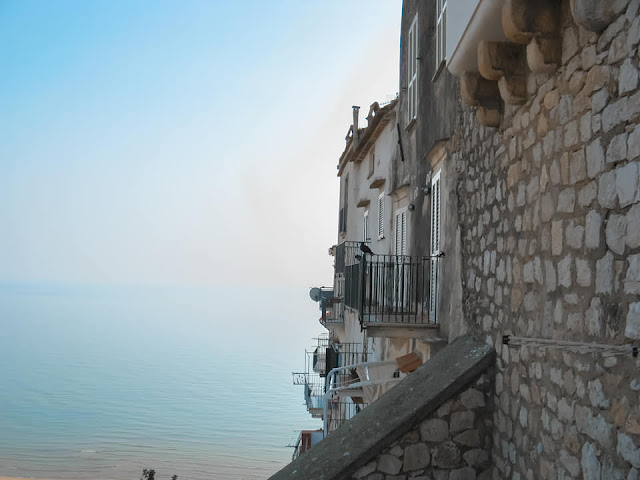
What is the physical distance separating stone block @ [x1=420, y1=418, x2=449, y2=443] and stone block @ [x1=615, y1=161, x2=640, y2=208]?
2.89 meters

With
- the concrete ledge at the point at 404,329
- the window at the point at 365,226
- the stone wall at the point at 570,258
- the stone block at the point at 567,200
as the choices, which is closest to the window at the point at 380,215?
the window at the point at 365,226

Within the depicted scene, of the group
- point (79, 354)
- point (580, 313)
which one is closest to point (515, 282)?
point (580, 313)

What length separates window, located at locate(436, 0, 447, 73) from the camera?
9.62m

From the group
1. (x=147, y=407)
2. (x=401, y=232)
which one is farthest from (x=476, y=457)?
(x=147, y=407)

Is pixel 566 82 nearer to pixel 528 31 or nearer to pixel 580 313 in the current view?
pixel 528 31

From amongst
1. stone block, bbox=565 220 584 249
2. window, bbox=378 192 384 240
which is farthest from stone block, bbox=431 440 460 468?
window, bbox=378 192 384 240

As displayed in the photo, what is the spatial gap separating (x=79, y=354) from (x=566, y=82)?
289ft

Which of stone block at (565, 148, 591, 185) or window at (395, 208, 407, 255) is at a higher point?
window at (395, 208, 407, 255)

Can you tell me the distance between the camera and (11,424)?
148ft

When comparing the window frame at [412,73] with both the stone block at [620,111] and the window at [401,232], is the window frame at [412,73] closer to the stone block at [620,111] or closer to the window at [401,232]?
the window at [401,232]

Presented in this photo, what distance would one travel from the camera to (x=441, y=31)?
9.83 metres

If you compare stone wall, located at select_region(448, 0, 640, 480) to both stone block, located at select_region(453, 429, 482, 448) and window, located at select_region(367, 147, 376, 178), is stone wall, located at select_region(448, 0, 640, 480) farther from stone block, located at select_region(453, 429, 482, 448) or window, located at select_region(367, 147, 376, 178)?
window, located at select_region(367, 147, 376, 178)

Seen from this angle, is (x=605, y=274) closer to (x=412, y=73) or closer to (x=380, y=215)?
(x=412, y=73)

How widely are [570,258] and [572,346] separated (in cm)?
54
